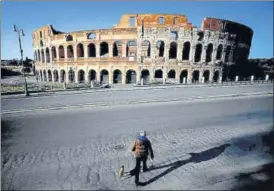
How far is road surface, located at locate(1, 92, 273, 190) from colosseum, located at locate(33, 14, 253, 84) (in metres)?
10.0

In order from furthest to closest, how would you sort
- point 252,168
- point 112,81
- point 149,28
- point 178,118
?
1. point 149,28
2. point 112,81
3. point 178,118
4. point 252,168

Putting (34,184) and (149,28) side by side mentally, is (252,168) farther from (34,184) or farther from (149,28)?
(149,28)

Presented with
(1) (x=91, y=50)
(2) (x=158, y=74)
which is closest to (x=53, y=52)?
(1) (x=91, y=50)

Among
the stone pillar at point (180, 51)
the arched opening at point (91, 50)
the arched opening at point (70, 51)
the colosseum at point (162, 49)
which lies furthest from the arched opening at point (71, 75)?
the stone pillar at point (180, 51)

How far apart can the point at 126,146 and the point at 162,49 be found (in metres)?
17.5

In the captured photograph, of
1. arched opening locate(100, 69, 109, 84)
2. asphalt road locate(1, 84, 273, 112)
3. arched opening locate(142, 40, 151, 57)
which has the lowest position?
asphalt road locate(1, 84, 273, 112)

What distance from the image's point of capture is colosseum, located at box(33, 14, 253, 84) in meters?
20.8

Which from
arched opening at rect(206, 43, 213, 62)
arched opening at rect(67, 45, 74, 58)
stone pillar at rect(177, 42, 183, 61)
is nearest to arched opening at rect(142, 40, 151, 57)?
stone pillar at rect(177, 42, 183, 61)

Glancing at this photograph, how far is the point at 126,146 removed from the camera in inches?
278

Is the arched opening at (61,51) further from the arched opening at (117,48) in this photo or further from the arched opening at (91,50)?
the arched opening at (117,48)

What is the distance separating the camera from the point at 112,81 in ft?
54.3

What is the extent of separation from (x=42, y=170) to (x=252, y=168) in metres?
5.87

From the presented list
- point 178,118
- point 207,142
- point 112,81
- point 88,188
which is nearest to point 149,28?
point 112,81

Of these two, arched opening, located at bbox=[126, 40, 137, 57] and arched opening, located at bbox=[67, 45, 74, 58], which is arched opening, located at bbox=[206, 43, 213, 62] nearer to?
arched opening, located at bbox=[126, 40, 137, 57]
